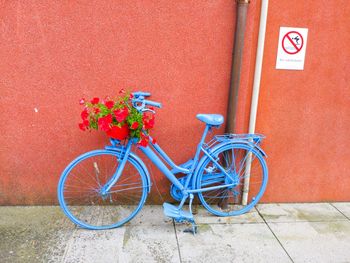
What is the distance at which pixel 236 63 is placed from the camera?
3172mm

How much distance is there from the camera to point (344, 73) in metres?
3.43

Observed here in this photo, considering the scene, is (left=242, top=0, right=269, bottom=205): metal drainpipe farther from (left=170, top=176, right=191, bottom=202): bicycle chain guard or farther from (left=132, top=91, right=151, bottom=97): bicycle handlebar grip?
(left=132, top=91, right=151, bottom=97): bicycle handlebar grip

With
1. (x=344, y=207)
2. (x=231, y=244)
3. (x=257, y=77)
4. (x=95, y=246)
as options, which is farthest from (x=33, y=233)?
(x=344, y=207)

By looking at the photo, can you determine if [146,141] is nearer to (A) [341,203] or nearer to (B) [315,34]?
(B) [315,34]

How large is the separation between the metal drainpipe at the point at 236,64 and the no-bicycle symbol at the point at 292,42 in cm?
48

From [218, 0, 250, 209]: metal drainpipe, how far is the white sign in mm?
439

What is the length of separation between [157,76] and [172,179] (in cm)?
101

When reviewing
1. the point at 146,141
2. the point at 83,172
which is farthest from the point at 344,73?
the point at 83,172

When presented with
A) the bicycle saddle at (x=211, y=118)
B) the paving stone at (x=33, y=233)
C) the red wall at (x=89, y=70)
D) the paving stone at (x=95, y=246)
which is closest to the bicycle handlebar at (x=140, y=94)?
the red wall at (x=89, y=70)

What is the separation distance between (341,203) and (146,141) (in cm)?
247

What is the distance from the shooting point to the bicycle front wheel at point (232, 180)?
3277 millimetres

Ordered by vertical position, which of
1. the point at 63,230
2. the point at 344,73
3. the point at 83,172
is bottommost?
the point at 63,230

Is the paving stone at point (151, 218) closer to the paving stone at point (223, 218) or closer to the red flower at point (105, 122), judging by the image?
the paving stone at point (223, 218)

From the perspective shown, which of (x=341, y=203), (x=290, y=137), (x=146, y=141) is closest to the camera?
(x=146, y=141)
